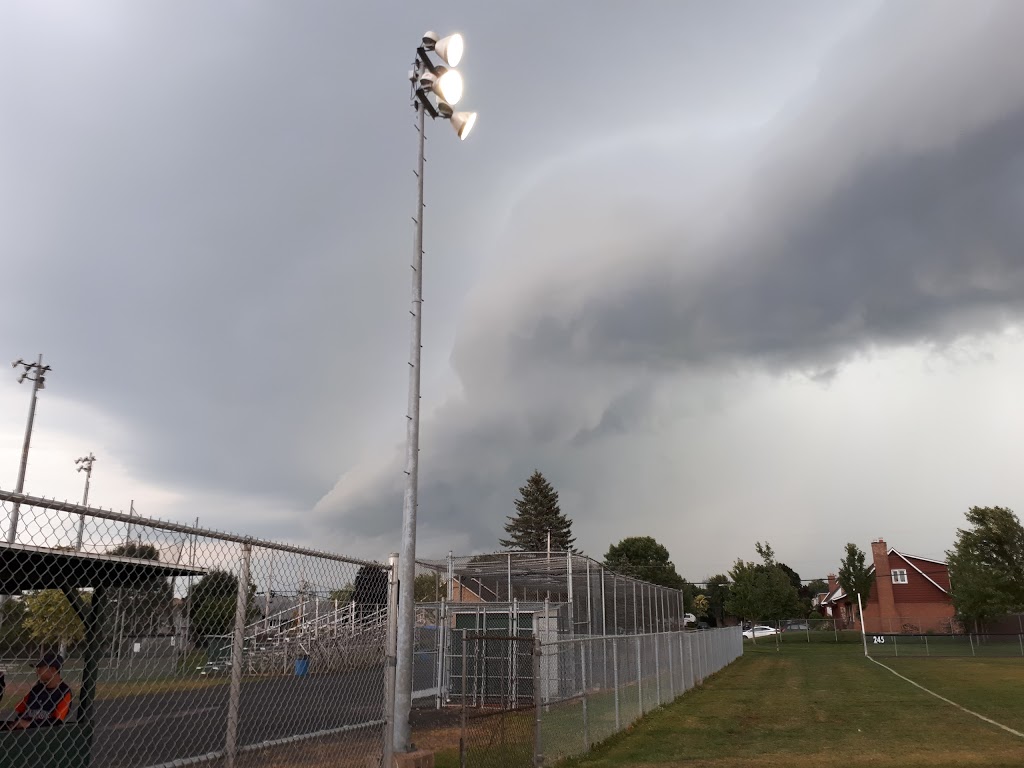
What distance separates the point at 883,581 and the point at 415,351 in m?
65.7

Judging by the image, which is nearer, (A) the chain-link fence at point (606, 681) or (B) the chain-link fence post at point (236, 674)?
(B) the chain-link fence post at point (236, 674)

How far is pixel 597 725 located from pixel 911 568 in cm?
5948

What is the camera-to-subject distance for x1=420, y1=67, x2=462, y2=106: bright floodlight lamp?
8.35m

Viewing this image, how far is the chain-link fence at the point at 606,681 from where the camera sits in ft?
39.1

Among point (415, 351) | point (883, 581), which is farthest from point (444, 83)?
point (883, 581)

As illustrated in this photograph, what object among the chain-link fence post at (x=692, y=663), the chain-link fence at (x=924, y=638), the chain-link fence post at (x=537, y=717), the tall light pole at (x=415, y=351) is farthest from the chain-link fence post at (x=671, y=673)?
the chain-link fence at (x=924, y=638)

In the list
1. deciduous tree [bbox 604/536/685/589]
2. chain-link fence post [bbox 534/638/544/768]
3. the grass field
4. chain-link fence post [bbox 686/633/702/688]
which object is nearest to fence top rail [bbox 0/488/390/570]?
chain-link fence post [bbox 534/638/544/768]

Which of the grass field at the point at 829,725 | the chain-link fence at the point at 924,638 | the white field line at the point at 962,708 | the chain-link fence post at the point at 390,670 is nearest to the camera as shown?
the chain-link fence post at the point at 390,670

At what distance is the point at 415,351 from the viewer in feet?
27.4

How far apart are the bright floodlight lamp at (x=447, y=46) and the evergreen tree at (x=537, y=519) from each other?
245 feet

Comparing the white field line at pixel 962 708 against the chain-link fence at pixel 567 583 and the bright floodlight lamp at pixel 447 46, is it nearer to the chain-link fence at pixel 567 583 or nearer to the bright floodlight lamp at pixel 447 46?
the chain-link fence at pixel 567 583

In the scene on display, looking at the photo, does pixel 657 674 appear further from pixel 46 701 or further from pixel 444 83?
pixel 46 701

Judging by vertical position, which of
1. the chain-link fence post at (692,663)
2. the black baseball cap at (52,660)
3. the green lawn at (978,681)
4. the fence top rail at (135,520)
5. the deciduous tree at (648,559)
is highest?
the deciduous tree at (648,559)

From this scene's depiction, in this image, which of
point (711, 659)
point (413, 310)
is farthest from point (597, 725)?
point (711, 659)
